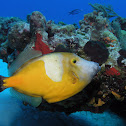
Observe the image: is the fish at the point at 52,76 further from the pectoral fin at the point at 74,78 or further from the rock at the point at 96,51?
the rock at the point at 96,51

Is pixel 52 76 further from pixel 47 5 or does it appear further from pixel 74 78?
pixel 47 5

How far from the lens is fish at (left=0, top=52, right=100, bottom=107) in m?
1.35

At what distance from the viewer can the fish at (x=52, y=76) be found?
1.35 m

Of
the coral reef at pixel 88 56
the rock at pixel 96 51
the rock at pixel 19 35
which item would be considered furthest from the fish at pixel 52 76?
the rock at pixel 19 35

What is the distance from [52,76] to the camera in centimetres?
136

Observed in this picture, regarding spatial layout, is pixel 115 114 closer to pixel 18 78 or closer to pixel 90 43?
pixel 90 43

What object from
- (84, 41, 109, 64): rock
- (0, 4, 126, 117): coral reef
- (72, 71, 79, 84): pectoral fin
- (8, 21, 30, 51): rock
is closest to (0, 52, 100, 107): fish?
(72, 71, 79, 84): pectoral fin

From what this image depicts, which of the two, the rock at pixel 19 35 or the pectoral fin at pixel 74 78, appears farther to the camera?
the rock at pixel 19 35

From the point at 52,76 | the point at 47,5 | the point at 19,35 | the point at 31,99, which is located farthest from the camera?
the point at 47,5

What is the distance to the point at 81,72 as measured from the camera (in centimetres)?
142

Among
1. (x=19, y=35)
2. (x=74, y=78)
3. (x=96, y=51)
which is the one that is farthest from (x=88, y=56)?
(x=19, y=35)

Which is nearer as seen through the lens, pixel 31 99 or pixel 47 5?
pixel 31 99

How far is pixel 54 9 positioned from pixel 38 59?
141041 mm

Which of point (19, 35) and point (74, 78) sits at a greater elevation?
point (19, 35)
